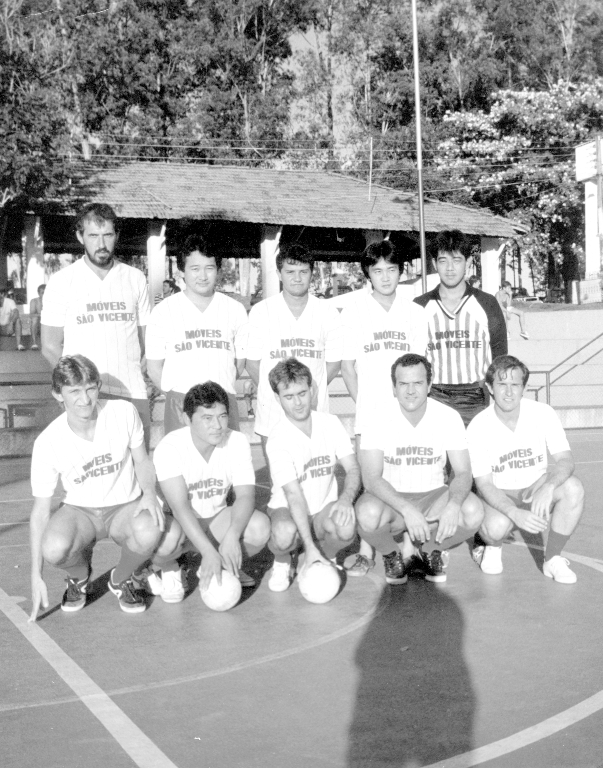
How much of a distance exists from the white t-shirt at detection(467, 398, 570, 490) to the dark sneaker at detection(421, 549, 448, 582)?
0.55 m

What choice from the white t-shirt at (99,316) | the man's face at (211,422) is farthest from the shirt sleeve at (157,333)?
the man's face at (211,422)

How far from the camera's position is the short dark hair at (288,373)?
5.93 metres

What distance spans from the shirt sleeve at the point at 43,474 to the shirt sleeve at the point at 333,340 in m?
2.07

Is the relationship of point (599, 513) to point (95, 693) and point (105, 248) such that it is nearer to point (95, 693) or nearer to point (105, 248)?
point (105, 248)

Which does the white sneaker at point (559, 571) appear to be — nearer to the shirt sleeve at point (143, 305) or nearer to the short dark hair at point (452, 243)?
the short dark hair at point (452, 243)

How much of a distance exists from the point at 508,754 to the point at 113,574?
2825mm

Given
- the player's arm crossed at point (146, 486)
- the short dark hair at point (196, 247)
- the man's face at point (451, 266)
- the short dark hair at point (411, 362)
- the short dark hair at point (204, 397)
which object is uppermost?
the short dark hair at point (196, 247)

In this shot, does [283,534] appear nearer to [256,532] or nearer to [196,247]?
[256,532]

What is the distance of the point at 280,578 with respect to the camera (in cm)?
602

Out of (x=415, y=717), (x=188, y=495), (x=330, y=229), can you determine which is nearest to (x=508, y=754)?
(x=415, y=717)

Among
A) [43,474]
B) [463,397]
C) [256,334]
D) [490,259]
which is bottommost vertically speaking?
[43,474]

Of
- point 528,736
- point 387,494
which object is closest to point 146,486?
point 387,494

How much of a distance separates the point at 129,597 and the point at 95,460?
0.79 m

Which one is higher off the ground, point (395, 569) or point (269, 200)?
point (269, 200)
